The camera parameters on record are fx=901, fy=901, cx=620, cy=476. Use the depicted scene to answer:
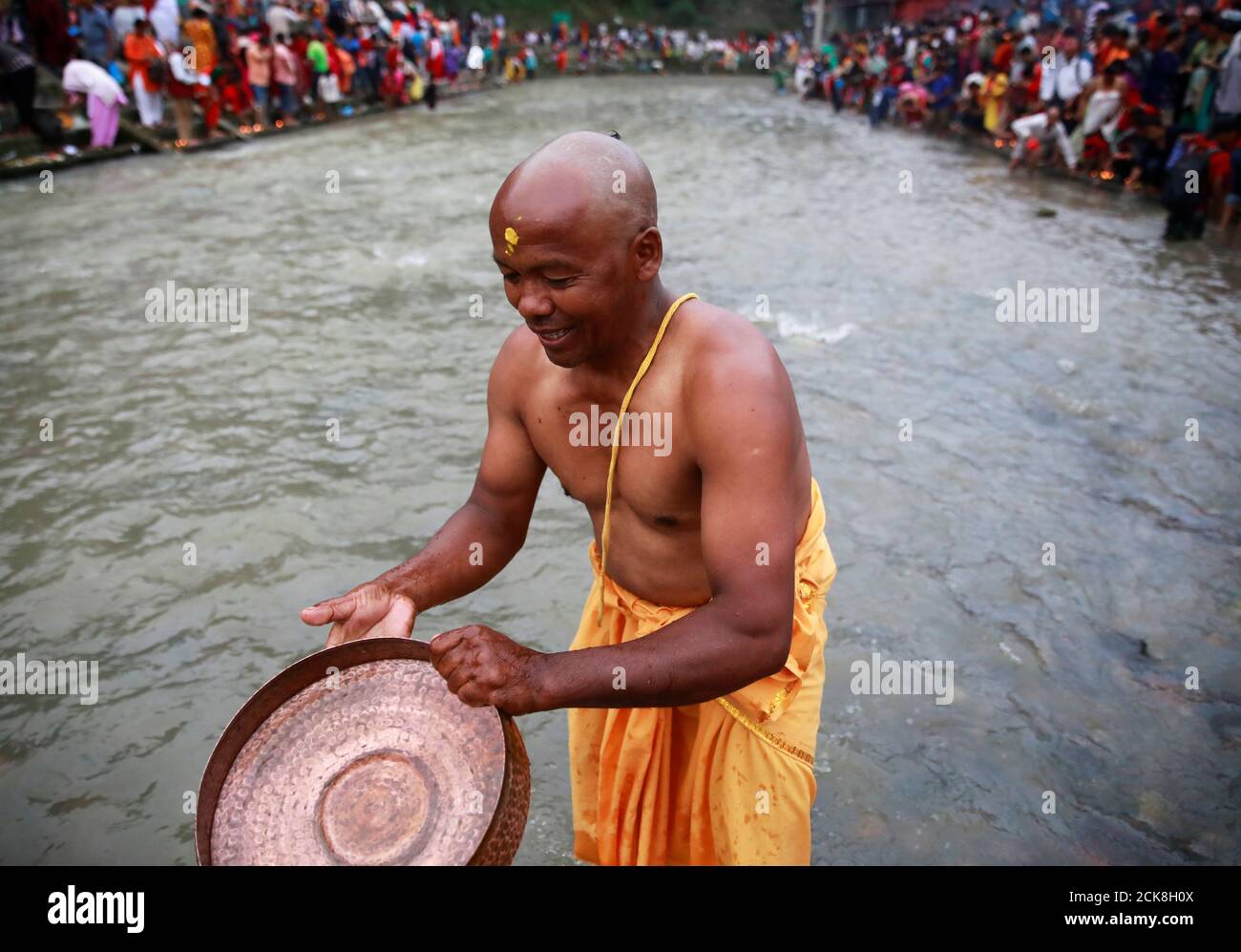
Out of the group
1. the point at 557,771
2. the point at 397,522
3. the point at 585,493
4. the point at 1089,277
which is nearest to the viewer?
the point at 585,493

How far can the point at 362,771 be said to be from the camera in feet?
5.80

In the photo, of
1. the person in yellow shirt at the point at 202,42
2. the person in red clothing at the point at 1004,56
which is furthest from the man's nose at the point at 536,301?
the person in red clothing at the point at 1004,56

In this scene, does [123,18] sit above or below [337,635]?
above

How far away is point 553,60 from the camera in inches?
1535

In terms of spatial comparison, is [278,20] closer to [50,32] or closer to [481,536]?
[50,32]

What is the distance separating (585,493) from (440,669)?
0.58 m

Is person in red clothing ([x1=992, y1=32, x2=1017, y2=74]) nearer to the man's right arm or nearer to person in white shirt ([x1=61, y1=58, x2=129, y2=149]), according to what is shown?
person in white shirt ([x1=61, y1=58, x2=129, y2=149])

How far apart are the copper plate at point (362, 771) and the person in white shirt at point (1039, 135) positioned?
1523cm

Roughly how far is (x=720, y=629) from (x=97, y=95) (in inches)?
615

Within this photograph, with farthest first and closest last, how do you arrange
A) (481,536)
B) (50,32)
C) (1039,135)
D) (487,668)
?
(50,32) → (1039,135) → (481,536) → (487,668)

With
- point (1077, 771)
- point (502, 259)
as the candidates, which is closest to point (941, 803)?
point (1077, 771)

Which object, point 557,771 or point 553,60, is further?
point 553,60

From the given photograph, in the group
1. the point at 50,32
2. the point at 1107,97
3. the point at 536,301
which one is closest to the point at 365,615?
the point at 536,301
